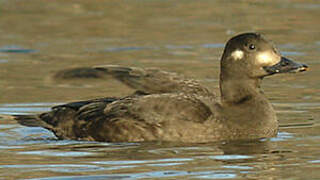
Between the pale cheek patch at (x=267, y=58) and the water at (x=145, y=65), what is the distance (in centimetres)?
67

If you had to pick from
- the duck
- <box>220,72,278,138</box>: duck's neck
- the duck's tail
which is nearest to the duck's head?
the duck

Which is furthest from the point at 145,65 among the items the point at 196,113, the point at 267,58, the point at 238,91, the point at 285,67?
the point at 196,113

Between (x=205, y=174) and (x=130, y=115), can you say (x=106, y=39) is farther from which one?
(x=205, y=174)

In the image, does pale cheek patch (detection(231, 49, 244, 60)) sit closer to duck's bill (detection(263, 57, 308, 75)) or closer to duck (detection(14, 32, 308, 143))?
duck (detection(14, 32, 308, 143))

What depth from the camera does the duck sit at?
8352mm

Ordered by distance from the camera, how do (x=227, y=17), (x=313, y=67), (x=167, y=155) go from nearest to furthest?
(x=167, y=155) < (x=313, y=67) < (x=227, y=17)

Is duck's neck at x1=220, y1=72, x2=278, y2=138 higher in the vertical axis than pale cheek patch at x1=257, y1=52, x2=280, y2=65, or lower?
lower

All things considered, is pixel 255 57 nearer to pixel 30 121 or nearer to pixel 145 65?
pixel 30 121

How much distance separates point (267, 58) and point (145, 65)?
4.71 m

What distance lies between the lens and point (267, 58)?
28.5 feet

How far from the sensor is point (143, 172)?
Result: 23.2 feet

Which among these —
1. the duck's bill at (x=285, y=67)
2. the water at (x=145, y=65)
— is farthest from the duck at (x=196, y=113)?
the water at (x=145, y=65)

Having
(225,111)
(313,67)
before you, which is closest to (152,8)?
(313,67)

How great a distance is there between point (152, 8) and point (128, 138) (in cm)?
1081
